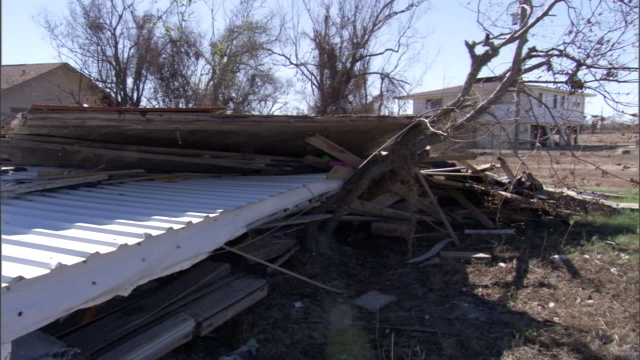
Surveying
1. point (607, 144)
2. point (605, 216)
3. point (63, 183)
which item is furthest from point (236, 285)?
point (605, 216)

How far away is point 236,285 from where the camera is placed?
5441mm

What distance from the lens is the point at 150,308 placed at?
15.4 ft

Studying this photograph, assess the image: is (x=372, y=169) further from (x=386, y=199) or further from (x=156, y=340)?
(x=156, y=340)

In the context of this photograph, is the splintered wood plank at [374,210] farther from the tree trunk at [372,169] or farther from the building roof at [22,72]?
the building roof at [22,72]

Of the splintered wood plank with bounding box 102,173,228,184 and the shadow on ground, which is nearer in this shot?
the shadow on ground

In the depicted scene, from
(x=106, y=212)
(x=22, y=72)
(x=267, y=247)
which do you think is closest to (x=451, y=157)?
(x=267, y=247)

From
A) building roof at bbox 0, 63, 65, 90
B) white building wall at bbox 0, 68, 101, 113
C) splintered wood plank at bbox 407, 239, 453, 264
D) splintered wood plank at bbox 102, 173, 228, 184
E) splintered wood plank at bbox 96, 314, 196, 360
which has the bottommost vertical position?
splintered wood plank at bbox 407, 239, 453, 264

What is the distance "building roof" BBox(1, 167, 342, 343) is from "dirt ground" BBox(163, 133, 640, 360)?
117 cm

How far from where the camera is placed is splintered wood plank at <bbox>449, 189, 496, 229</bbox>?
348 inches

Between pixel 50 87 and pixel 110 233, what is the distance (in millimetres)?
24339

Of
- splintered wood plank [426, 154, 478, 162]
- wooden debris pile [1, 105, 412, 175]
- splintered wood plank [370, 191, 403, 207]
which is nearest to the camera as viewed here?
wooden debris pile [1, 105, 412, 175]

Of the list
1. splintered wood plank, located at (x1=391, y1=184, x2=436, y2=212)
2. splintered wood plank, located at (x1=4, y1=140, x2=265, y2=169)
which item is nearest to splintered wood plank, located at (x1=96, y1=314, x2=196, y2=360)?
splintered wood plank, located at (x1=4, y1=140, x2=265, y2=169)

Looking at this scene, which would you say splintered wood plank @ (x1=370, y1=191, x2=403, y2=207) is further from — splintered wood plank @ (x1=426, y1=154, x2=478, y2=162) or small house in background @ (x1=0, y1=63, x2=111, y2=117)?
small house in background @ (x1=0, y1=63, x2=111, y2=117)

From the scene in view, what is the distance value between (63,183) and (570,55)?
5959mm
